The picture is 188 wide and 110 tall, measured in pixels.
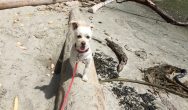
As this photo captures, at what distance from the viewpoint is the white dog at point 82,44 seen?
18.6ft

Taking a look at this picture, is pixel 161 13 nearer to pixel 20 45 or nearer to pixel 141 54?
pixel 141 54

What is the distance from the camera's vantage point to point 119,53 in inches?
336

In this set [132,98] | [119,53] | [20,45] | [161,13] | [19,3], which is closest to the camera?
[132,98]

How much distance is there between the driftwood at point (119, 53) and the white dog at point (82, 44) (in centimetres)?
194

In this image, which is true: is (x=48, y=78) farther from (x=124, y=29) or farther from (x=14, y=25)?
(x=124, y=29)

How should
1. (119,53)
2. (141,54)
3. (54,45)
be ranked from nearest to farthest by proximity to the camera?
(54,45)
(119,53)
(141,54)

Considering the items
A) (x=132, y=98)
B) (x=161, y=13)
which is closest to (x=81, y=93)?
(x=132, y=98)

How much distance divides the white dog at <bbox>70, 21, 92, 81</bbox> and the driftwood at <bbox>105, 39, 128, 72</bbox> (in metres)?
1.94

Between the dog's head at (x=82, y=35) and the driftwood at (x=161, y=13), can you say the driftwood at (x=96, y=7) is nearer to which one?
the driftwood at (x=161, y=13)

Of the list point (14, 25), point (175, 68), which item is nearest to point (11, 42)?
point (14, 25)

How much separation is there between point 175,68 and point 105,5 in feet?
13.8

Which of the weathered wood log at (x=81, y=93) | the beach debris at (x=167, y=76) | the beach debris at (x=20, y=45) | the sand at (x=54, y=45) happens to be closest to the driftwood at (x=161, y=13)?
the sand at (x=54, y=45)

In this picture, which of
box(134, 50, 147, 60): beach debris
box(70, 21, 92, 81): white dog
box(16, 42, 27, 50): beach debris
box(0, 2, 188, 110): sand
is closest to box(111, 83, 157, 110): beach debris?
box(0, 2, 188, 110): sand

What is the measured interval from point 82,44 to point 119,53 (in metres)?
2.95
